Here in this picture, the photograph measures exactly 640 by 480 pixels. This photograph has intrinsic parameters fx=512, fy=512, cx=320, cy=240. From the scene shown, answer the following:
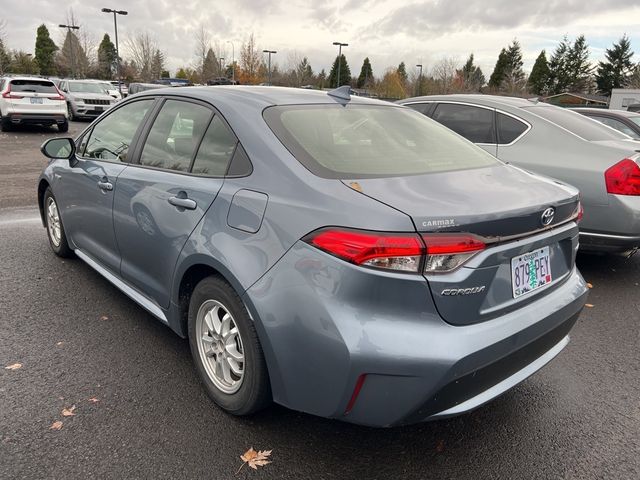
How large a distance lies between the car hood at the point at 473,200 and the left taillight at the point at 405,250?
5cm

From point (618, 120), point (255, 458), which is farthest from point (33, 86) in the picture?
point (255, 458)

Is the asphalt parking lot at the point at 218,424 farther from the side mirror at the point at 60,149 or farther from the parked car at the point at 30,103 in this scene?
the parked car at the point at 30,103

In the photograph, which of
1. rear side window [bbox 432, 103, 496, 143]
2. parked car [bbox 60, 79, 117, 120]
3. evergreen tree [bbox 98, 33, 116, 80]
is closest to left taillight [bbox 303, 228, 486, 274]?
rear side window [bbox 432, 103, 496, 143]

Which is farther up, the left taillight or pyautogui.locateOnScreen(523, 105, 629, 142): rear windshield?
pyautogui.locateOnScreen(523, 105, 629, 142): rear windshield

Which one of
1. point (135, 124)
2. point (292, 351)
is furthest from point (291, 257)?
point (135, 124)

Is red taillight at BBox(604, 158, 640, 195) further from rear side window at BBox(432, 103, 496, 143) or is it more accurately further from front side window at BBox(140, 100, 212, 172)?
front side window at BBox(140, 100, 212, 172)

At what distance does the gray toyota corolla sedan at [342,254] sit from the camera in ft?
6.38

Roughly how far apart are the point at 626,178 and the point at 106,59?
272 feet

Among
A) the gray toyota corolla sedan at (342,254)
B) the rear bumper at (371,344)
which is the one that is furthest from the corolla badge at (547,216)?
the rear bumper at (371,344)

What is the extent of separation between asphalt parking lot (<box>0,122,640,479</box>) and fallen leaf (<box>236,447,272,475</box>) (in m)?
0.03

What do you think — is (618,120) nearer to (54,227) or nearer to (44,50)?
(54,227)

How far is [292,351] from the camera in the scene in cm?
211

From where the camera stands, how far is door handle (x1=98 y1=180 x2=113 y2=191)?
3.45m

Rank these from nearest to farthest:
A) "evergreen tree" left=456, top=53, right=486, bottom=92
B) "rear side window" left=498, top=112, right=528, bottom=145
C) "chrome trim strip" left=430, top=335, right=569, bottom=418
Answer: "chrome trim strip" left=430, top=335, right=569, bottom=418 < "rear side window" left=498, top=112, right=528, bottom=145 < "evergreen tree" left=456, top=53, right=486, bottom=92
